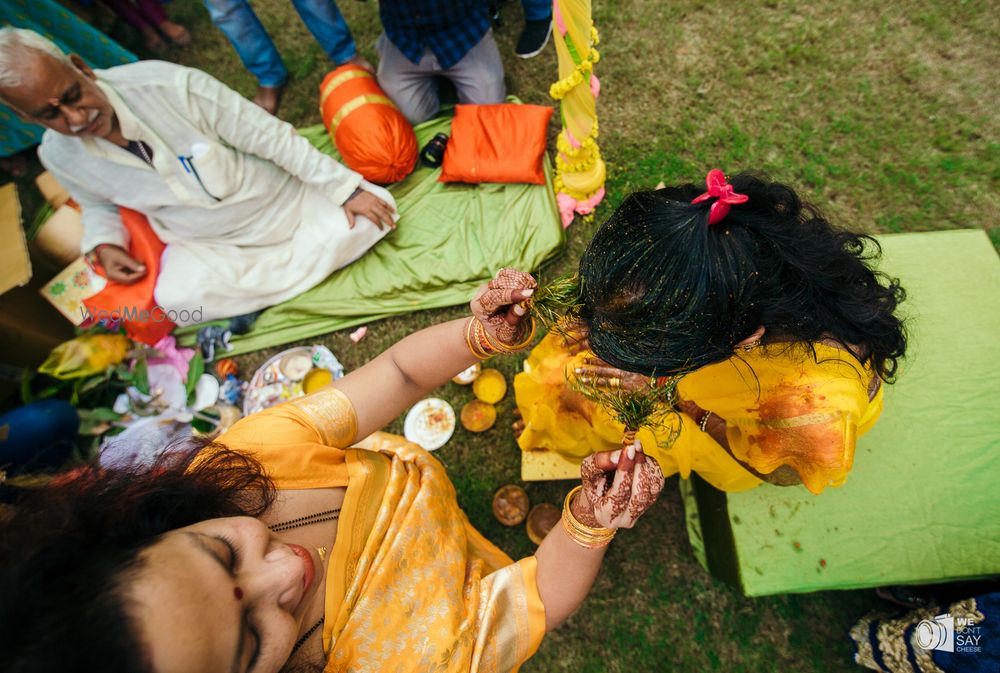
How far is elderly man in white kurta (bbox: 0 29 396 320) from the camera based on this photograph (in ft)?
8.99

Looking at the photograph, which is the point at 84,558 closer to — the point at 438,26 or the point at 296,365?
the point at 296,365

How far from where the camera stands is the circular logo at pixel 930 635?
2197mm

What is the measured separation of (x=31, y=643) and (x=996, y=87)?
5763 mm

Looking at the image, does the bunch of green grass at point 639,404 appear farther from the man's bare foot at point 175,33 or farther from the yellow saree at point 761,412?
the man's bare foot at point 175,33

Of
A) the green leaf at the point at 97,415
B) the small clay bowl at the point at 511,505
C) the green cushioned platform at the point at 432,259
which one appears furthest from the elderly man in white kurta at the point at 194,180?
the small clay bowl at the point at 511,505

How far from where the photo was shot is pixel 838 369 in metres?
1.77

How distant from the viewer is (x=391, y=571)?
5.53 ft

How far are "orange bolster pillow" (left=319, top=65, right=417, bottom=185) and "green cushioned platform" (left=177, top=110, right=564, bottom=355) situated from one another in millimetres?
328

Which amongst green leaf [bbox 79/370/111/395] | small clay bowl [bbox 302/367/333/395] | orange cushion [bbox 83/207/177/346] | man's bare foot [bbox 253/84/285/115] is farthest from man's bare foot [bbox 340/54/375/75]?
green leaf [bbox 79/370/111/395]

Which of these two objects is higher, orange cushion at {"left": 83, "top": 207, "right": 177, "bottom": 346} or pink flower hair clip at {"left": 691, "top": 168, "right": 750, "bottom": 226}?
pink flower hair clip at {"left": 691, "top": 168, "right": 750, "bottom": 226}

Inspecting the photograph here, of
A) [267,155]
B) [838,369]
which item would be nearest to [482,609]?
[838,369]

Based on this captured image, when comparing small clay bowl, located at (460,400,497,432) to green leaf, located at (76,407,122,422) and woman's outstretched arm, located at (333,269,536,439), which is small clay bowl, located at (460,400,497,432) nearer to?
woman's outstretched arm, located at (333,269,536,439)

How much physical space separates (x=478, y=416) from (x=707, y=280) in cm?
222

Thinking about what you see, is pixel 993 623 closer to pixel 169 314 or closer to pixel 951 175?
pixel 951 175
